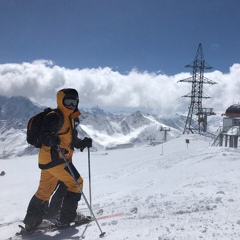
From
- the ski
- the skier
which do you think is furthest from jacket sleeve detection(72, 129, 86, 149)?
the ski

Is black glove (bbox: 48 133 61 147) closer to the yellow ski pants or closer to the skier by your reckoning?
the skier

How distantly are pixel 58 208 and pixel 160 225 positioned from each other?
7.60 ft

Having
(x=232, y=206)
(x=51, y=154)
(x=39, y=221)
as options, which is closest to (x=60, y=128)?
(x=51, y=154)

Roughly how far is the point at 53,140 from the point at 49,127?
307 millimetres

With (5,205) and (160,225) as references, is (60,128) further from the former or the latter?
(5,205)

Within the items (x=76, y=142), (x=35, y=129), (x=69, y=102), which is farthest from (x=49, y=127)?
(x=76, y=142)

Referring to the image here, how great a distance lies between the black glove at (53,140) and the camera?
14.4ft

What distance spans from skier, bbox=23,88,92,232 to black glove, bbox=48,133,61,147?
0.18m

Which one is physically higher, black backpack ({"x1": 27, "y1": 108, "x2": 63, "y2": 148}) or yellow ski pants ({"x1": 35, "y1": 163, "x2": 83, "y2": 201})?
black backpack ({"x1": 27, "y1": 108, "x2": 63, "y2": 148})

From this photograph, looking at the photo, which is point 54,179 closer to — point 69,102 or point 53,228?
point 53,228

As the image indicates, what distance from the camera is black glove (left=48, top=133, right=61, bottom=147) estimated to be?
4391 millimetres

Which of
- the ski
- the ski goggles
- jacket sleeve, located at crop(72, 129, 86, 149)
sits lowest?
the ski

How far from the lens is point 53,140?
173 inches

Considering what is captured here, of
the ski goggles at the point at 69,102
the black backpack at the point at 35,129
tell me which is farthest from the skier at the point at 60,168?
the black backpack at the point at 35,129
